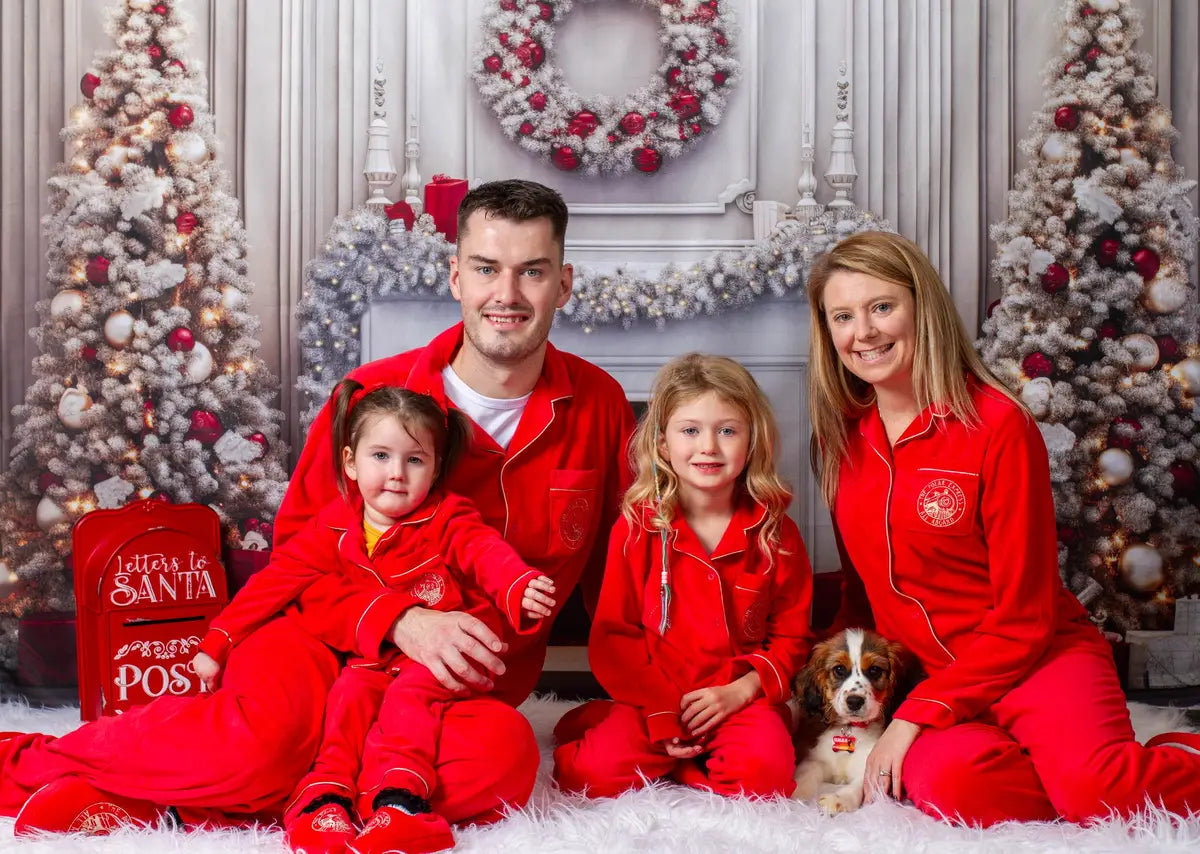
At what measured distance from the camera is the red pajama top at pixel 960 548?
214 cm

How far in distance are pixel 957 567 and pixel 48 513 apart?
266cm

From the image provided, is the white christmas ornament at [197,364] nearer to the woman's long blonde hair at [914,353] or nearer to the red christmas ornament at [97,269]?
the red christmas ornament at [97,269]

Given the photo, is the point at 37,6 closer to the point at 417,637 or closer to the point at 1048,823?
the point at 417,637

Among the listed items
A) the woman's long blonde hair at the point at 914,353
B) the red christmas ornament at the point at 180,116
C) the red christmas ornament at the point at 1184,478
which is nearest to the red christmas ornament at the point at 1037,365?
the red christmas ornament at the point at 1184,478

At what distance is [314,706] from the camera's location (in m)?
2.05

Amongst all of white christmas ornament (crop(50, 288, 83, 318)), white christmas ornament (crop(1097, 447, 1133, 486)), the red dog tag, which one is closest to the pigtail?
the red dog tag

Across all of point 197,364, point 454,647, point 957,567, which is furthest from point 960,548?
point 197,364

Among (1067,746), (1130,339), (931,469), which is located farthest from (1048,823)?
(1130,339)

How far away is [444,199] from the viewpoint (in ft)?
10.6

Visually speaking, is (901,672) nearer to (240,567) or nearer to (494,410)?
(494,410)

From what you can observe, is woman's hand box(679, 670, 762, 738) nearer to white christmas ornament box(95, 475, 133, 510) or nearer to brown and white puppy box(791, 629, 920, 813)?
brown and white puppy box(791, 629, 920, 813)

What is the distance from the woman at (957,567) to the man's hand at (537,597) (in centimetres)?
75

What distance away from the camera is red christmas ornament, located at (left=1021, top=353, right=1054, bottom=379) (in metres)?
3.20

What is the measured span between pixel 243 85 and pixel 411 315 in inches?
35.5
